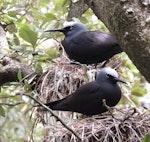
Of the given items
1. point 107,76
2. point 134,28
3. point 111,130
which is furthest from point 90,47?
point 134,28

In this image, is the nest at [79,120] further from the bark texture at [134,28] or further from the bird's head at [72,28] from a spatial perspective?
the bark texture at [134,28]

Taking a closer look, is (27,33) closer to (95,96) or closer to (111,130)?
(95,96)

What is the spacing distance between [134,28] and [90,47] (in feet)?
3.47

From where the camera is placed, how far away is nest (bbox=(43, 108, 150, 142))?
1.41 metres

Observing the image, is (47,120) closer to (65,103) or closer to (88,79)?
(65,103)

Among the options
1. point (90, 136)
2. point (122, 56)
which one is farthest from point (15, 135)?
point (90, 136)

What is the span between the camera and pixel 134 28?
2.60 ft

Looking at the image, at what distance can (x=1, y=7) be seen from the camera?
194 cm

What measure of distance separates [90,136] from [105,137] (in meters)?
0.06

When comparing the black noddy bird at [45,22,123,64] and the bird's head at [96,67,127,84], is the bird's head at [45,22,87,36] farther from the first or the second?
the bird's head at [96,67,127,84]

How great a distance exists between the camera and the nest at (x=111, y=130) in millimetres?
1407

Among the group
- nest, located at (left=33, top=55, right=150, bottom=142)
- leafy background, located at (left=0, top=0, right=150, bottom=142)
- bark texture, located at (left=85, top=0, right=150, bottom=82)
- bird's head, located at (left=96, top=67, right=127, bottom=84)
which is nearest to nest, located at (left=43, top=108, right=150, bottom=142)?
nest, located at (left=33, top=55, right=150, bottom=142)

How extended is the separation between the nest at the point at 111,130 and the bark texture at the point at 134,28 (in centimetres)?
60

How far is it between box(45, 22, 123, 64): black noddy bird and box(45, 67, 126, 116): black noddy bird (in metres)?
0.10
